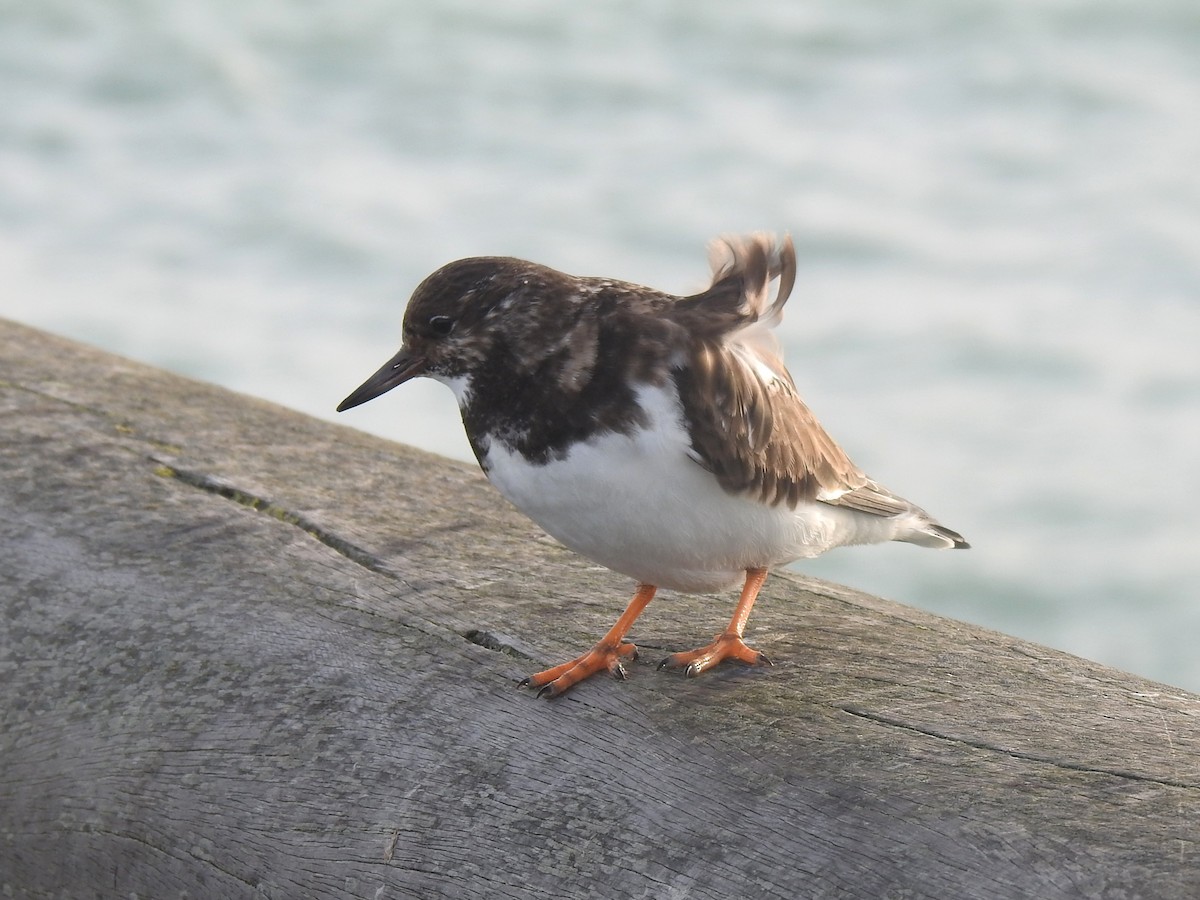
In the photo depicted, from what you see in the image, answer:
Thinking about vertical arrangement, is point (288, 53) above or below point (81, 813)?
above

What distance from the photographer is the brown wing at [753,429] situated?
2773 mm

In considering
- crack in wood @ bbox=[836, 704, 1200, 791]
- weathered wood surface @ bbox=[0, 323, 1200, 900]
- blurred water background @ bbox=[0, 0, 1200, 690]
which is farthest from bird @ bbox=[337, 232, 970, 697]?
blurred water background @ bbox=[0, 0, 1200, 690]

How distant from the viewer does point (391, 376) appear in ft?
9.77

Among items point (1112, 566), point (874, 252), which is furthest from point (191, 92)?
point (1112, 566)

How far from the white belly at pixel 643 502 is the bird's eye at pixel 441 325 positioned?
0.81 ft

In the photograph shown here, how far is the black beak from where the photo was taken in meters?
2.94

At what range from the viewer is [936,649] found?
9.69 ft

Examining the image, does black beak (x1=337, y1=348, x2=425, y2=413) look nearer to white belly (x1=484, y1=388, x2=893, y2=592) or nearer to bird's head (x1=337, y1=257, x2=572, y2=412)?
bird's head (x1=337, y1=257, x2=572, y2=412)

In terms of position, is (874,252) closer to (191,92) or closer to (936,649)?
(191,92)

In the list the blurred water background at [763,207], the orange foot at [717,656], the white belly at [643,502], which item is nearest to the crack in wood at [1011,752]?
the orange foot at [717,656]

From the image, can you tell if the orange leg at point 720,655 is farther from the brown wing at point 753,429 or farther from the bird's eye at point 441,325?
the bird's eye at point 441,325

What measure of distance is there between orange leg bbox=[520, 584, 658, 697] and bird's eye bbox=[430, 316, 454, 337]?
26.1 inches

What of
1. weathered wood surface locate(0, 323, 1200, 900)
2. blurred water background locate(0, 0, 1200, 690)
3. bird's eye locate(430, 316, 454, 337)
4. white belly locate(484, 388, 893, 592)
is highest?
blurred water background locate(0, 0, 1200, 690)

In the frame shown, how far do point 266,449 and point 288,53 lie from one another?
11.1 m
